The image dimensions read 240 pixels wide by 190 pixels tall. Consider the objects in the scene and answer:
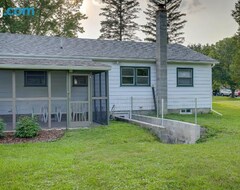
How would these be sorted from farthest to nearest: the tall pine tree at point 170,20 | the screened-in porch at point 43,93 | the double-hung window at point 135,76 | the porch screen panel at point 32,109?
the tall pine tree at point 170,20
the double-hung window at point 135,76
the porch screen panel at point 32,109
the screened-in porch at point 43,93

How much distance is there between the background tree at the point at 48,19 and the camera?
82.3 feet

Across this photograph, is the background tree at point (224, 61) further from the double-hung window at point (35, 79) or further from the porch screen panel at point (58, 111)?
the double-hung window at point (35, 79)

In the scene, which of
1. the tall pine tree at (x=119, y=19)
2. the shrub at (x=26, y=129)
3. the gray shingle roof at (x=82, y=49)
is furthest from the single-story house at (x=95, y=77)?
the tall pine tree at (x=119, y=19)

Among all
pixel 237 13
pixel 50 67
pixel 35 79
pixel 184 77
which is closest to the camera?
pixel 50 67

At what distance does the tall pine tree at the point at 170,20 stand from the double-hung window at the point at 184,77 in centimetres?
2244

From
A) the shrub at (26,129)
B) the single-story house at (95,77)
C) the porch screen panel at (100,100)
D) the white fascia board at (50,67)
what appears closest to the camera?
the shrub at (26,129)

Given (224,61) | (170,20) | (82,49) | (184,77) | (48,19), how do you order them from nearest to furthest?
(82,49), (184,77), (48,19), (170,20), (224,61)

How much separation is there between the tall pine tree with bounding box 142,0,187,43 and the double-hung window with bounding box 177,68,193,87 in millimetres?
22436

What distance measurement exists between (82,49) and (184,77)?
231 inches

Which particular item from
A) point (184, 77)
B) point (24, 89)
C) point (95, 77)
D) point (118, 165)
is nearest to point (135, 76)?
point (95, 77)

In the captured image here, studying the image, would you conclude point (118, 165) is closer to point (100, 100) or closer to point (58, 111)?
point (100, 100)

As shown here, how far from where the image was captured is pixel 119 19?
120ft

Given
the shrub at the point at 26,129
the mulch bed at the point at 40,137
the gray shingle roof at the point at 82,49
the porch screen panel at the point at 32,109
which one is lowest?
the mulch bed at the point at 40,137

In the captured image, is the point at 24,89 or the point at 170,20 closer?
the point at 24,89
